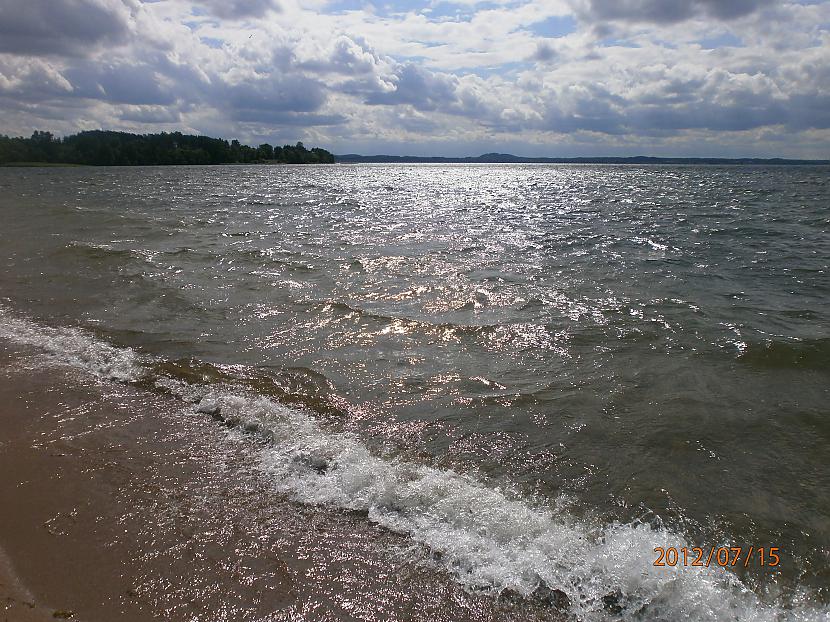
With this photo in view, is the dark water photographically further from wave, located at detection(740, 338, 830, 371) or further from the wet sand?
the wet sand

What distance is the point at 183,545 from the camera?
4.15 metres

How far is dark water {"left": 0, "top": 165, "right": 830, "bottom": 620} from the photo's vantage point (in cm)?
451

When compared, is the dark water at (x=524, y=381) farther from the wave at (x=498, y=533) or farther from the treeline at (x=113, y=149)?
the treeline at (x=113, y=149)

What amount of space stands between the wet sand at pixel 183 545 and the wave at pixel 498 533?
19cm

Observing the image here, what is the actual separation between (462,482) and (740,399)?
4.88 metres

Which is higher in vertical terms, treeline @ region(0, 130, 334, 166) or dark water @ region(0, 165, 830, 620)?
treeline @ region(0, 130, 334, 166)

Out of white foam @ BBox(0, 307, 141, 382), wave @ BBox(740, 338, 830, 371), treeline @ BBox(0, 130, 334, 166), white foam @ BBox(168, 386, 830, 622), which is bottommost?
white foam @ BBox(168, 386, 830, 622)

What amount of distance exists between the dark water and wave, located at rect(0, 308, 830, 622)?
2cm

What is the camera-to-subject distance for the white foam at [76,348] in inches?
309

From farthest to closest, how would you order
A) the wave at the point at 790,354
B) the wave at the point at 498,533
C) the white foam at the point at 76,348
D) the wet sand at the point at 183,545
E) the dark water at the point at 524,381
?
the wave at the point at 790,354 < the white foam at the point at 76,348 < the dark water at the point at 524,381 < the wave at the point at 498,533 < the wet sand at the point at 183,545
